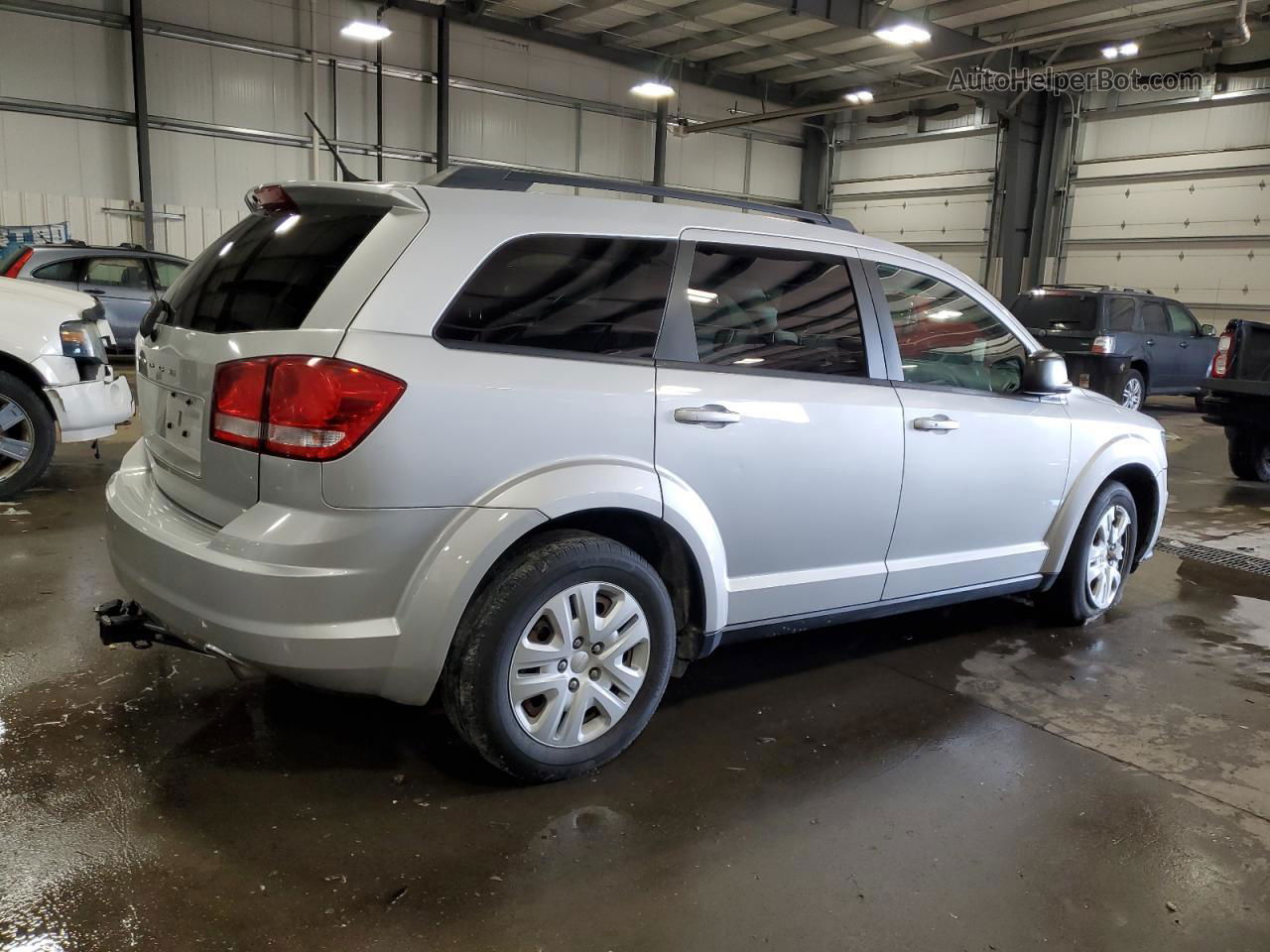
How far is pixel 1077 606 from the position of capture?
4219 mm

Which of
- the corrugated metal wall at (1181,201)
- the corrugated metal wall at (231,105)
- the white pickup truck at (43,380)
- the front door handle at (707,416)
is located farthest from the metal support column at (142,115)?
the corrugated metal wall at (1181,201)

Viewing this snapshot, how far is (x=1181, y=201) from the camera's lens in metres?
15.9

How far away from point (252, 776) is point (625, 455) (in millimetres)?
1355

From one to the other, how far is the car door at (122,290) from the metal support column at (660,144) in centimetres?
1082

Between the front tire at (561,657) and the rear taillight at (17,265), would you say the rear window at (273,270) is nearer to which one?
the front tire at (561,657)

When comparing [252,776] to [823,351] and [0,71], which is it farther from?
[0,71]

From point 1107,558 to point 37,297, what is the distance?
603 centimetres

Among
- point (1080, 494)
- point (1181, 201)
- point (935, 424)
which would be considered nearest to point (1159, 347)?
point (1181, 201)

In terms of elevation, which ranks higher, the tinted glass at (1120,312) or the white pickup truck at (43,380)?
the tinted glass at (1120,312)

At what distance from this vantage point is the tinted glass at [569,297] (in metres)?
2.48

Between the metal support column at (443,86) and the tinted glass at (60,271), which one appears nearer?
the tinted glass at (60,271)

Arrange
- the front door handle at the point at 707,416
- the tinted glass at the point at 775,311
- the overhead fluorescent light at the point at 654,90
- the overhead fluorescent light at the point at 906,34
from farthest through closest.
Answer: the overhead fluorescent light at the point at 654,90
the overhead fluorescent light at the point at 906,34
the tinted glass at the point at 775,311
the front door handle at the point at 707,416

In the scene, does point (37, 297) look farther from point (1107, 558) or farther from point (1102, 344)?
point (1102, 344)

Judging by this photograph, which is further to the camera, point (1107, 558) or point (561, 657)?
point (1107, 558)
